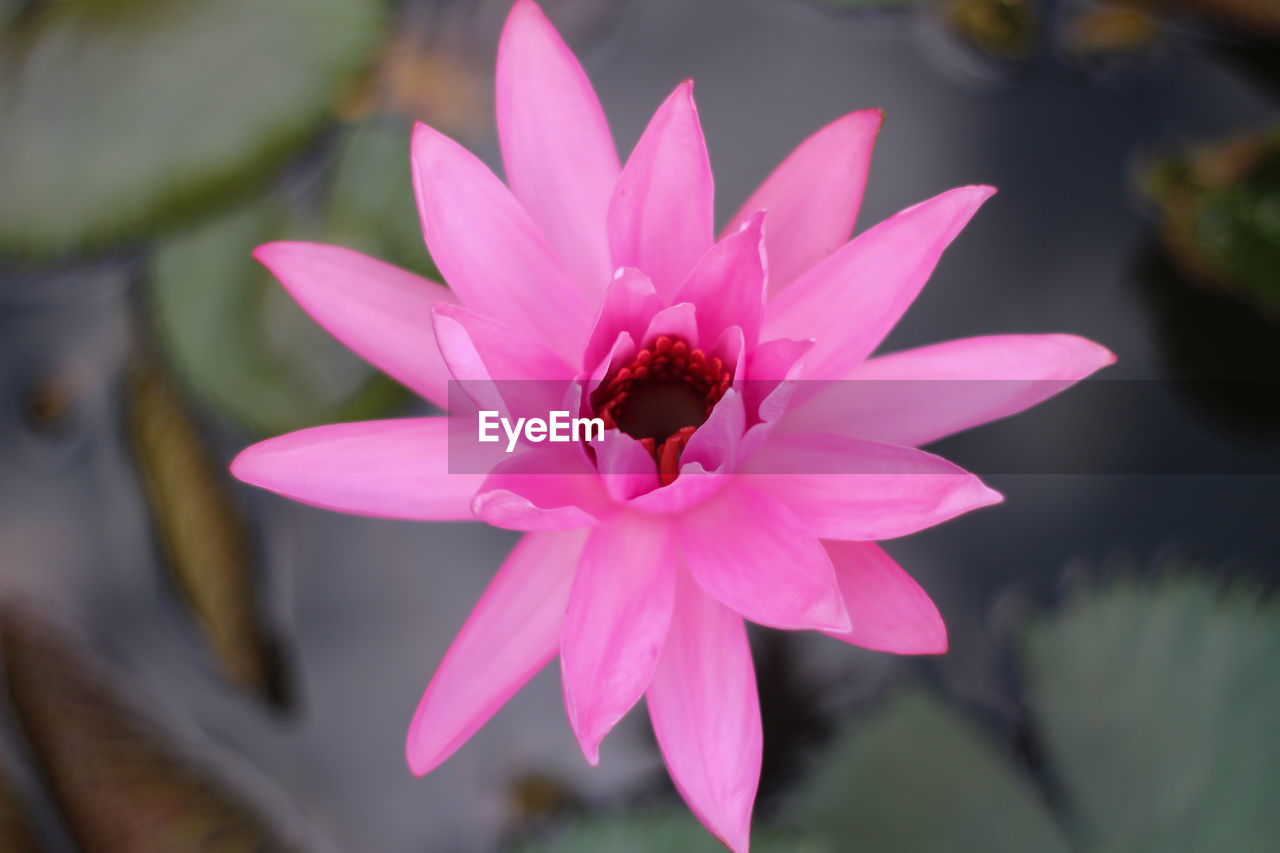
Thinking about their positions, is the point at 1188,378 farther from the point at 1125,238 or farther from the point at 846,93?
the point at 846,93

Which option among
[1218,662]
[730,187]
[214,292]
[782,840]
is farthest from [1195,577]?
[214,292]

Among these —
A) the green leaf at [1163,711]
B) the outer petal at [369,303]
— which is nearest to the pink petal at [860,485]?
the outer petal at [369,303]

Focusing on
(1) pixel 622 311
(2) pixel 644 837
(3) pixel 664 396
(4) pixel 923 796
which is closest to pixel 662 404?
(3) pixel 664 396

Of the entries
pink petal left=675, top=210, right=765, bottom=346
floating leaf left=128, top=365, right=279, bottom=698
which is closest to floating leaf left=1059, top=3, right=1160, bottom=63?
pink petal left=675, top=210, right=765, bottom=346

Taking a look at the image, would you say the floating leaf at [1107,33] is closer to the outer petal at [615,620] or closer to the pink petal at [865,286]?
the pink petal at [865,286]

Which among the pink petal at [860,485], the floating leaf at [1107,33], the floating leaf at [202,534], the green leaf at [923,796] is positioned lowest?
the green leaf at [923,796]

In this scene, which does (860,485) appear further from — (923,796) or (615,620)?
(923,796)

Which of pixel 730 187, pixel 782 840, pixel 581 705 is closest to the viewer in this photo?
pixel 581 705
